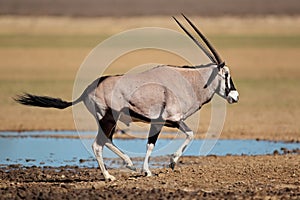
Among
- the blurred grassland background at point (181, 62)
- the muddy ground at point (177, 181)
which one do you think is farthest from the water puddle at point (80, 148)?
the blurred grassland background at point (181, 62)

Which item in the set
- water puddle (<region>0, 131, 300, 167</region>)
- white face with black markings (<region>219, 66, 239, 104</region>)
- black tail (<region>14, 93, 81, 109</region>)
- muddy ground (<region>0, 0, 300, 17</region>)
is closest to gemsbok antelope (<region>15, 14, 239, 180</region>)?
black tail (<region>14, 93, 81, 109</region>)

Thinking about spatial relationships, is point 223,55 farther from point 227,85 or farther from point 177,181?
point 177,181

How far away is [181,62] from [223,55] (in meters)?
4.38

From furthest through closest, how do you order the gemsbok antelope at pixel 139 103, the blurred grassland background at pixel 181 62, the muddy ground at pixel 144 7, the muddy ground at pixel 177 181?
1. the muddy ground at pixel 144 7
2. the blurred grassland background at pixel 181 62
3. the gemsbok antelope at pixel 139 103
4. the muddy ground at pixel 177 181

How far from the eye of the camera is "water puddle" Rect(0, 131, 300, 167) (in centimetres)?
1306

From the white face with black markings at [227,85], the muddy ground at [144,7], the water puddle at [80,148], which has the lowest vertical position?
the water puddle at [80,148]

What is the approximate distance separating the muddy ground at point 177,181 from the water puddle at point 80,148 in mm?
849

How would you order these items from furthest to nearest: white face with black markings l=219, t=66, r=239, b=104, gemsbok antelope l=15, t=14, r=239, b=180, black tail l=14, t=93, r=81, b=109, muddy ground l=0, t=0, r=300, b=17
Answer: muddy ground l=0, t=0, r=300, b=17
white face with black markings l=219, t=66, r=239, b=104
black tail l=14, t=93, r=81, b=109
gemsbok antelope l=15, t=14, r=239, b=180

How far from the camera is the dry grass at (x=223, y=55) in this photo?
1792 cm

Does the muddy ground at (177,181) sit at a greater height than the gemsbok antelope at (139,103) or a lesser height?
lesser

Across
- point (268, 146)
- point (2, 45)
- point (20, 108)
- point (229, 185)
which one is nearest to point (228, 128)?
point (268, 146)

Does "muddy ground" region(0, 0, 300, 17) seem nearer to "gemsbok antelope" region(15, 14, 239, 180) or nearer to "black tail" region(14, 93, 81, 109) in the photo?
"black tail" region(14, 93, 81, 109)

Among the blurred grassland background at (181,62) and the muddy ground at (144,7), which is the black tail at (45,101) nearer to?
the blurred grassland background at (181,62)

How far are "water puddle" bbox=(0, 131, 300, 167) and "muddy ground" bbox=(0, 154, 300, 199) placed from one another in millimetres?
849
